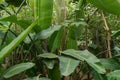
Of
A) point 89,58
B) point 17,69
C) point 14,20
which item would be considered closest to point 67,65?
point 89,58

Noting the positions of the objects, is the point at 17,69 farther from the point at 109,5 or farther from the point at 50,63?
the point at 109,5

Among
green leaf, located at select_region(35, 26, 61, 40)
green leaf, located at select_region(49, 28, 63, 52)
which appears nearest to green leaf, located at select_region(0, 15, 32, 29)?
green leaf, located at select_region(35, 26, 61, 40)

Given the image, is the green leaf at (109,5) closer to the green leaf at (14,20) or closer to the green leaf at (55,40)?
the green leaf at (55,40)

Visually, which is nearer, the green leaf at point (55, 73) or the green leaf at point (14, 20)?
the green leaf at point (14, 20)

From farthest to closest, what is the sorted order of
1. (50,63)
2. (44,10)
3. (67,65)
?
(44,10) < (50,63) < (67,65)

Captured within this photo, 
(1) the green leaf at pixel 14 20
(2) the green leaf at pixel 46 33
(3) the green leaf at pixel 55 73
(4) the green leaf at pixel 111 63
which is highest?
(1) the green leaf at pixel 14 20

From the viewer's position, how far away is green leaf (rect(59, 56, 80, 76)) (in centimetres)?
145

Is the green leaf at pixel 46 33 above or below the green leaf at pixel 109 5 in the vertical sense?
below

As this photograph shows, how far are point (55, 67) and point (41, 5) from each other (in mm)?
433

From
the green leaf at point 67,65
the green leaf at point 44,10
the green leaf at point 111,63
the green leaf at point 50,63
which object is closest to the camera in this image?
the green leaf at point 67,65

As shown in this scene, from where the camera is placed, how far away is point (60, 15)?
2.00 meters

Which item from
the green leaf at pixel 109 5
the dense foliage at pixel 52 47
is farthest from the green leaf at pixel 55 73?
the green leaf at pixel 109 5

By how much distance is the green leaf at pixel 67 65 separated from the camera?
57.2 inches

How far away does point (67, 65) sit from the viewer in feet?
4.97
